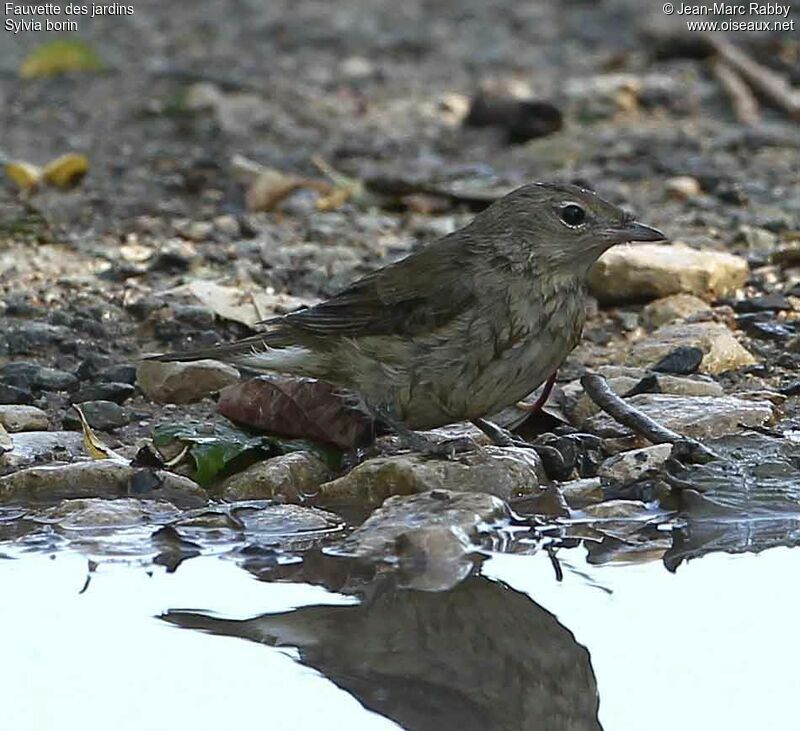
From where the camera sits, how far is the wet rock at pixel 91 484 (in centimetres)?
531

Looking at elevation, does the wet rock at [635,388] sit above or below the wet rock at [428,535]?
below

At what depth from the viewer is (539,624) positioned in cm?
428

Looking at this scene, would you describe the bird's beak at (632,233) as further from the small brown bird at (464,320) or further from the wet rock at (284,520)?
the wet rock at (284,520)

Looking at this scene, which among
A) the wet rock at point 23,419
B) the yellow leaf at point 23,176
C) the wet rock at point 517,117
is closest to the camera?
the wet rock at point 23,419

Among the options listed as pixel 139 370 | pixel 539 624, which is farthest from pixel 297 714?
pixel 139 370

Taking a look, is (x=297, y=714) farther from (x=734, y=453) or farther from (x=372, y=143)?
(x=372, y=143)

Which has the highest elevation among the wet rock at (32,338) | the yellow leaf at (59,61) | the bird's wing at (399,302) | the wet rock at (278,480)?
the yellow leaf at (59,61)

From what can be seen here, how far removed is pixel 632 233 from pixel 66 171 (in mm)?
4310

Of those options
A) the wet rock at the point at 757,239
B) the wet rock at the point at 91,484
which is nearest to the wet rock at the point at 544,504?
the wet rock at the point at 91,484

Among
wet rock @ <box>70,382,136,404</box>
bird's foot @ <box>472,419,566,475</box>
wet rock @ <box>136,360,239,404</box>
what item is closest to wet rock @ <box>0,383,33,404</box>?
wet rock @ <box>70,382,136,404</box>

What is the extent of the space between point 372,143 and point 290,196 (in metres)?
1.44

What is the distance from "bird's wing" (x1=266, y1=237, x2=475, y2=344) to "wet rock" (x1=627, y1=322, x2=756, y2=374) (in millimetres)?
1148

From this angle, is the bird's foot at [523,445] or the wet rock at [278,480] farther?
the bird's foot at [523,445]

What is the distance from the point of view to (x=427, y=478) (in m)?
5.20
